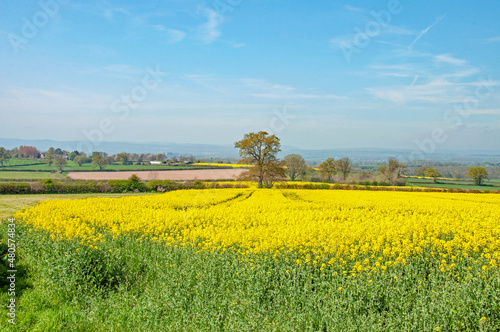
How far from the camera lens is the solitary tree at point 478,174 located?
45656 millimetres

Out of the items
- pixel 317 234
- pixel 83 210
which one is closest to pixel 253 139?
pixel 83 210

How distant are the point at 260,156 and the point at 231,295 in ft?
116

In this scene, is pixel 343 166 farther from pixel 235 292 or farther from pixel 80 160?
pixel 235 292

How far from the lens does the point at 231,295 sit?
6.71 meters

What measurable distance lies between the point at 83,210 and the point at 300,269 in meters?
12.6

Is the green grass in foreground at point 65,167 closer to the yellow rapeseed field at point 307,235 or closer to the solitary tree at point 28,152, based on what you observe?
the solitary tree at point 28,152

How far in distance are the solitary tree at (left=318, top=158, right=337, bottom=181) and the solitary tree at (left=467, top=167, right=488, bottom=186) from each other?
20.2 m

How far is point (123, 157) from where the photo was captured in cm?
7450

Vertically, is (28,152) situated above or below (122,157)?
above

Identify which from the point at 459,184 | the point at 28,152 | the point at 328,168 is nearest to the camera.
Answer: the point at 459,184

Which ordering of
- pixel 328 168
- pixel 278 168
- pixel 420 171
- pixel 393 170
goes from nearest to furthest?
1. pixel 278 168
2. pixel 393 170
3. pixel 328 168
4. pixel 420 171

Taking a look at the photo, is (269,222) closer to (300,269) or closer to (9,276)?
(300,269)

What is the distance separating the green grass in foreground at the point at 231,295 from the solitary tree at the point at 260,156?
3253 centimetres

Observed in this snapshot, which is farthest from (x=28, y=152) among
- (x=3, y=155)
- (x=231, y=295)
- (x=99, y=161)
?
(x=231, y=295)
